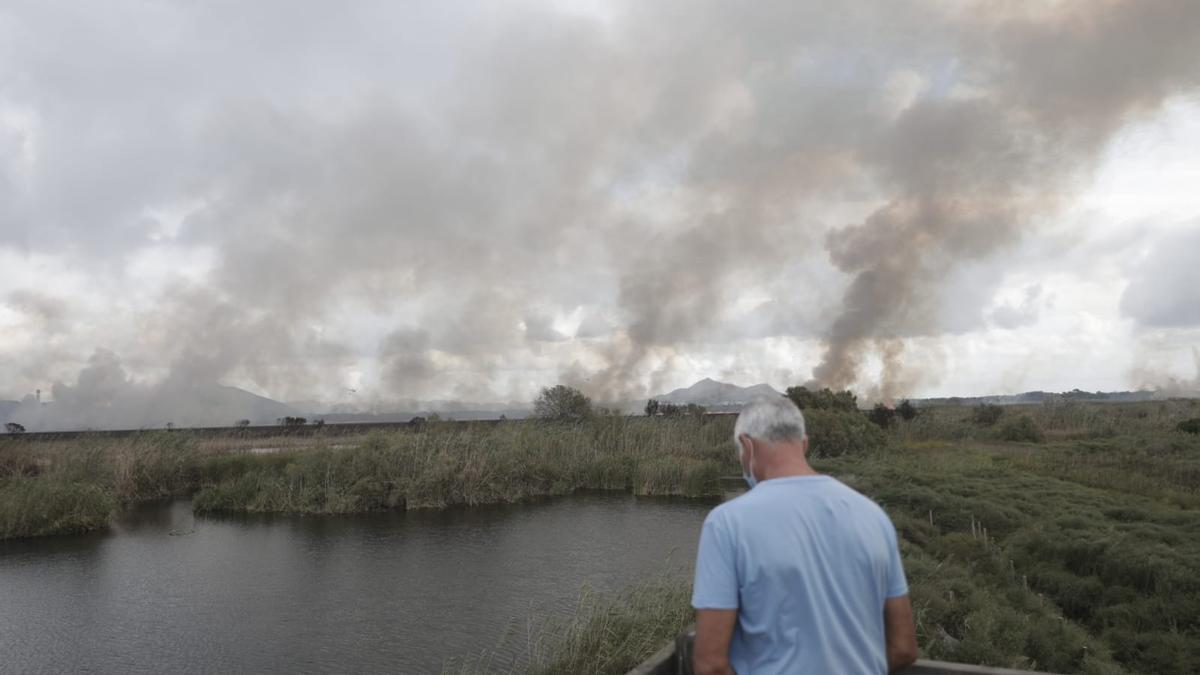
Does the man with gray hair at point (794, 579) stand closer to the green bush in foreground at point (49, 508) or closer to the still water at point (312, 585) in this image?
the still water at point (312, 585)

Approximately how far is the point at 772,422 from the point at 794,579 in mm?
536

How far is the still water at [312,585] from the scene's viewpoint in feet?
36.4

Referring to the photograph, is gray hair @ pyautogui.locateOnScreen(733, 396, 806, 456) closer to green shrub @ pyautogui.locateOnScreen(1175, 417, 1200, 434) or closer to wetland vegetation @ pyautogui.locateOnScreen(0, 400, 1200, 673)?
wetland vegetation @ pyautogui.locateOnScreen(0, 400, 1200, 673)

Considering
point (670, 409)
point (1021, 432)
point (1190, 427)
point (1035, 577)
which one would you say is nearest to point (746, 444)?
point (1035, 577)

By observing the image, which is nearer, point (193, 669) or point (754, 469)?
point (754, 469)

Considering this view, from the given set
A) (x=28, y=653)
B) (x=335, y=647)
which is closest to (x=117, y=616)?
(x=28, y=653)

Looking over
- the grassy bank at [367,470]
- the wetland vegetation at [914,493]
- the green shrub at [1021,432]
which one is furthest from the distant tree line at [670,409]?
the green shrub at [1021,432]

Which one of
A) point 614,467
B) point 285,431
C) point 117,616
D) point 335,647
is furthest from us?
point 285,431

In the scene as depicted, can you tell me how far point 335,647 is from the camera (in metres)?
11.1

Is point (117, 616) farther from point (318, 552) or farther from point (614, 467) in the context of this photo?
point (614, 467)

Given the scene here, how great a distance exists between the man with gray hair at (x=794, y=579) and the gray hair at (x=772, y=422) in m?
0.16

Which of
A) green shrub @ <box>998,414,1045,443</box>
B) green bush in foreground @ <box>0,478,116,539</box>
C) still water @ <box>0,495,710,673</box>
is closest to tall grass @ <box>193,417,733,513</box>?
still water @ <box>0,495,710,673</box>

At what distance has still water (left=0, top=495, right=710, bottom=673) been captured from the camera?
1111cm

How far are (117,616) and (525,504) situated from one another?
42.8 feet
